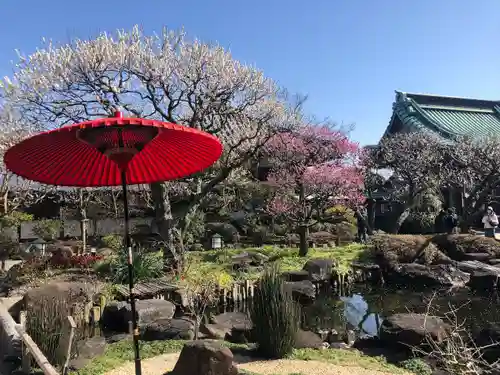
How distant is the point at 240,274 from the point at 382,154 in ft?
35.3

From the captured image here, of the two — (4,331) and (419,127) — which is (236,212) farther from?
(4,331)

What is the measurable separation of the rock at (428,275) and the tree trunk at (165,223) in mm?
7127

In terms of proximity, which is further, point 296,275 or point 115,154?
point 296,275

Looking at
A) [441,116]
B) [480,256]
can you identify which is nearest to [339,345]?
[480,256]

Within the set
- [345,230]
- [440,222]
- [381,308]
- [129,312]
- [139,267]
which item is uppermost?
[440,222]

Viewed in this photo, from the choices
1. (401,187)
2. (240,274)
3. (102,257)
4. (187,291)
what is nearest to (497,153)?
(401,187)

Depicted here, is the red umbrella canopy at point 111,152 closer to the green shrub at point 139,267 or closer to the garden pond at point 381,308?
the garden pond at point 381,308

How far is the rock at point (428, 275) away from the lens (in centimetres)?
1403

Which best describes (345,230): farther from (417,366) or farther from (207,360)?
(207,360)

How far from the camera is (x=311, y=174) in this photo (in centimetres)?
1644

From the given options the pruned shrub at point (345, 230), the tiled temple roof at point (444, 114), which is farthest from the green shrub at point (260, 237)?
the tiled temple roof at point (444, 114)

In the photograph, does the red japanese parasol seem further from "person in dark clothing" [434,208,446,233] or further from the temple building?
the temple building

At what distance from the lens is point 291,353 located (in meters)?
6.52

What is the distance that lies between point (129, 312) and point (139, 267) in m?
2.45
